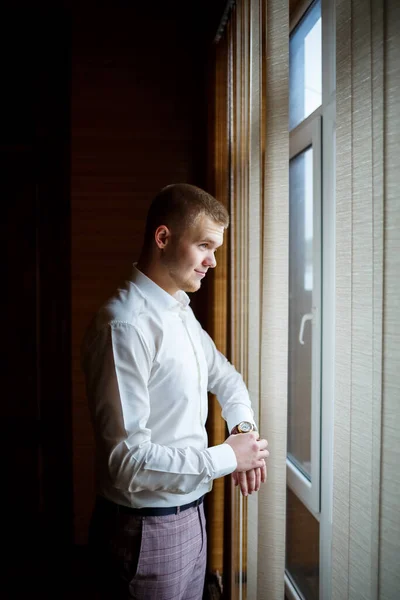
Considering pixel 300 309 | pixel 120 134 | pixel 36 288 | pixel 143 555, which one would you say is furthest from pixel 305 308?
pixel 36 288

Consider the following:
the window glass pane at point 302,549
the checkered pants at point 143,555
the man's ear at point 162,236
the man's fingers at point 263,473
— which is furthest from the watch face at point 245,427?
the window glass pane at point 302,549

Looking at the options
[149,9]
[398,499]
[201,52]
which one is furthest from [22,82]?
[398,499]

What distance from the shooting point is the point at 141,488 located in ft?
3.47

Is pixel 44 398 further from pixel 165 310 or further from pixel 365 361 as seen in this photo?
pixel 365 361

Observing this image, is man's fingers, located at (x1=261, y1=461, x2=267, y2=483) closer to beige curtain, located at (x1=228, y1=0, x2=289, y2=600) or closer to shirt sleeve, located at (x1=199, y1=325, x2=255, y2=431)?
beige curtain, located at (x1=228, y1=0, x2=289, y2=600)

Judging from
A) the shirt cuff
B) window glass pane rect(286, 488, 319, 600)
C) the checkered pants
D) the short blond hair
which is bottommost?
window glass pane rect(286, 488, 319, 600)

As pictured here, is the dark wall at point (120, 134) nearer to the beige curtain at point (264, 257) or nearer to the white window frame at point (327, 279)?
the beige curtain at point (264, 257)

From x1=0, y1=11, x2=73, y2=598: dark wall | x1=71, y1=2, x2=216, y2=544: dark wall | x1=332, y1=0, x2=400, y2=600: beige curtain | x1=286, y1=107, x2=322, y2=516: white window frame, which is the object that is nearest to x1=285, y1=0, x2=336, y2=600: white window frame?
x1=286, y1=107, x2=322, y2=516: white window frame

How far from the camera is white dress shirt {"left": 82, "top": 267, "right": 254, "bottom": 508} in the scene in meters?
1.05

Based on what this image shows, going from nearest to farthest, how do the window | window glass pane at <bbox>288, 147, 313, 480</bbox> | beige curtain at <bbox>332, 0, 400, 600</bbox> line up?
1. beige curtain at <bbox>332, 0, 400, 600</bbox>
2. the window
3. window glass pane at <bbox>288, 147, 313, 480</bbox>

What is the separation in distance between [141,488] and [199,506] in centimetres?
34

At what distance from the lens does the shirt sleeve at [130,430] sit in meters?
1.04

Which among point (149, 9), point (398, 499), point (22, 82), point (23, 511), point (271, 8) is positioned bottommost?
point (23, 511)

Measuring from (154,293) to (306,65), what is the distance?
1228 mm
